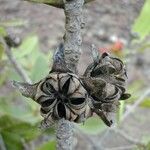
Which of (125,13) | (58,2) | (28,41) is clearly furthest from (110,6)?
(58,2)

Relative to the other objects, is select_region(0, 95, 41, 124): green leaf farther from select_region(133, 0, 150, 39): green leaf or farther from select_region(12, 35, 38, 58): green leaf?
select_region(133, 0, 150, 39): green leaf

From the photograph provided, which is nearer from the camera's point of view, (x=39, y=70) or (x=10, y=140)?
(x=10, y=140)

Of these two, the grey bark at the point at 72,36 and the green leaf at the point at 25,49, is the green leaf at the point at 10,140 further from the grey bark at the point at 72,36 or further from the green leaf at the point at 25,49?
the grey bark at the point at 72,36

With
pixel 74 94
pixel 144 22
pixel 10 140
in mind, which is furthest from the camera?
pixel 144 22

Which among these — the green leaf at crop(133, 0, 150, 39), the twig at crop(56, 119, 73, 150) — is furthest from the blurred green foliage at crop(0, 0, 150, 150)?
the twig at crop(56, 119, 73, 150)

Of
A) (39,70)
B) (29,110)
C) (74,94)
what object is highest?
(74,94)

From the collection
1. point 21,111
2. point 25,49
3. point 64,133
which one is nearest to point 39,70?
point 25,49

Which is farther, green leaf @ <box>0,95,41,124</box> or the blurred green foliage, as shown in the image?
green leaf @ <box>0,95,41,124</box>

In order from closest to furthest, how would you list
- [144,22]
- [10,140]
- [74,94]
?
1. [74,94]
2. [10,140]
3. [144,22]

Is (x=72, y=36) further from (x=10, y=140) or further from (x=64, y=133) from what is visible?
(x=10, y=140)
